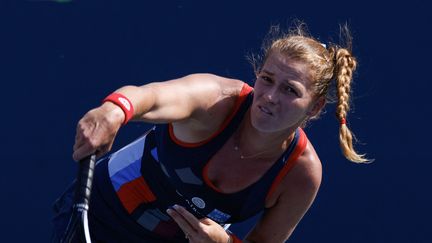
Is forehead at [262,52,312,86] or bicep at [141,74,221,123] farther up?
forehead at [262,52,312,86]

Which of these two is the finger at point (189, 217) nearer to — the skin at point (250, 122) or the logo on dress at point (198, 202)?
the skin at point (250, 122)

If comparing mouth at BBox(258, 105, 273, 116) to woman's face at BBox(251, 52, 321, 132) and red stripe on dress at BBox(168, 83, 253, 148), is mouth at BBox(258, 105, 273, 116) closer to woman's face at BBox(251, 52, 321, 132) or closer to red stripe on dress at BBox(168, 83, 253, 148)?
woman's face at BBox(251, 52, 321, 132)

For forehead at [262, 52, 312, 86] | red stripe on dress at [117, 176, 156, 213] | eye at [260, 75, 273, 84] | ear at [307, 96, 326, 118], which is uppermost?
forehead at [262, 52, 312, 86]

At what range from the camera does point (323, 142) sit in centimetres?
317

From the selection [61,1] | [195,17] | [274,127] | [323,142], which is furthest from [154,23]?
[274,127]

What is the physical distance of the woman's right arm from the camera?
139 centimetres

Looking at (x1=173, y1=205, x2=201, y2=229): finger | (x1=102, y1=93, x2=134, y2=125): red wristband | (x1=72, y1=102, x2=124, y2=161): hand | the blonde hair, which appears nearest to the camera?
(x1=72, y1=102, x2=124, y2=161): hand

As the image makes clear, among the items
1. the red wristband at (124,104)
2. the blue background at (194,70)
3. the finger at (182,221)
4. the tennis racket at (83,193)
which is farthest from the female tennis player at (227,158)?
the blue background at (194,70)

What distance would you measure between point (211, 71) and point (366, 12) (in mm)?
622

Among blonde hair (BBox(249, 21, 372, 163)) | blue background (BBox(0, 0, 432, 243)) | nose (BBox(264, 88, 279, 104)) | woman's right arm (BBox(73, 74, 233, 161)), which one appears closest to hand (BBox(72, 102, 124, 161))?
woman's right arm (BBox(73, 74, 233, 161))

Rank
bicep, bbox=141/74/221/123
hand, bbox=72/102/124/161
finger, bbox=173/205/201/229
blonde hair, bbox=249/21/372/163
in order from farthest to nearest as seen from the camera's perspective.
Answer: blonde hair, bbox=249/21/372/163, finger, bbox=173/205/201/229, bicep, bbox=141/74/221/123, hand, bbox=72/102/124/161

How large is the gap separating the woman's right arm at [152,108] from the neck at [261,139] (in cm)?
15

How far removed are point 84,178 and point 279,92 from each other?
0.64 meters

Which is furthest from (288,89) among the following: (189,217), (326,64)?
(189,217)
